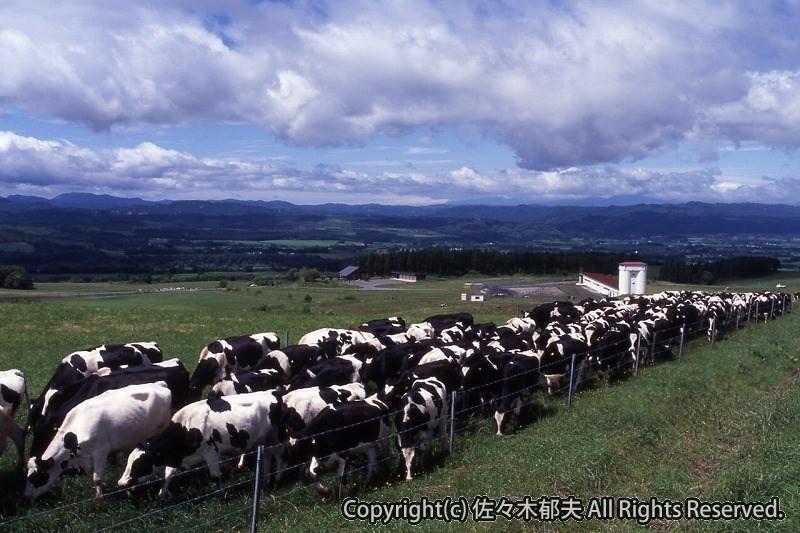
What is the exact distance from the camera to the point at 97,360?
17797mm

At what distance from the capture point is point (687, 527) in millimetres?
9148

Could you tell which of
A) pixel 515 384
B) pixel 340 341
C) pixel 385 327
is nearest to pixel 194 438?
pixel 515 384

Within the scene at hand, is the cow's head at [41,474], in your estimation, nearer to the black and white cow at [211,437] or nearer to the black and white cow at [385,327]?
the black and white cow at [211,437]

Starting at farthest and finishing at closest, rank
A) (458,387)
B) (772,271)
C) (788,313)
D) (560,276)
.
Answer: (772,271)
(560,276)
(788,313)
(458,387)

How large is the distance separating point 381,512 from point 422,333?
13978mm

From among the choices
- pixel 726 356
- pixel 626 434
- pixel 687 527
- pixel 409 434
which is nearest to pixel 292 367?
pixel 409 434

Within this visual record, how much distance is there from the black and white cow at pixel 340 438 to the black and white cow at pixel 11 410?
5253 mm

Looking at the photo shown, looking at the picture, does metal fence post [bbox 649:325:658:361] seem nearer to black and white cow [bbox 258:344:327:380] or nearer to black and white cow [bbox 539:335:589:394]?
black and white cow [bbox 539:335:589:394]

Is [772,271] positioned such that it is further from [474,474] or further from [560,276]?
[474,474]

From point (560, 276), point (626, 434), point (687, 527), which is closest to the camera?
point (687, 527)

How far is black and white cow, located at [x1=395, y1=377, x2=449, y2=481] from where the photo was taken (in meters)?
12.8

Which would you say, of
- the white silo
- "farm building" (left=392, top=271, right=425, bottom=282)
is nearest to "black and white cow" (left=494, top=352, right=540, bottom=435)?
the white silo

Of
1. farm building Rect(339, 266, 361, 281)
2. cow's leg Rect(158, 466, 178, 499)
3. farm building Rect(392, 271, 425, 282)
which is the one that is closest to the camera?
cow's leg Rect(158, 466, 178, 499)

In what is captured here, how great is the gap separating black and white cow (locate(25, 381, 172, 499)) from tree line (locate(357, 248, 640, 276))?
94.3 metres
